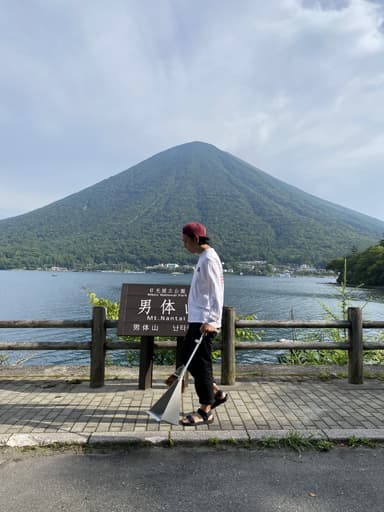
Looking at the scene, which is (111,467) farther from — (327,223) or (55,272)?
(327,223)

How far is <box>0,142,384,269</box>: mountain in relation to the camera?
139750 mm

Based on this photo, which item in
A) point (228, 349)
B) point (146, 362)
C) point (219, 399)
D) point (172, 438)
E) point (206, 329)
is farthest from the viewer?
point (228, 349)

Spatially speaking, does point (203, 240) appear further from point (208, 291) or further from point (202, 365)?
point (202, 365)

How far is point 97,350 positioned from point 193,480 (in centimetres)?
236

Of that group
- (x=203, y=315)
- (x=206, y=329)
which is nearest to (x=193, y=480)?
(x=206, y=329)

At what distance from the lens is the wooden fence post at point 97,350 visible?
15.0 ft

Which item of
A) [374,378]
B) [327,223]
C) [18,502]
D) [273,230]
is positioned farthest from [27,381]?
[327,223]

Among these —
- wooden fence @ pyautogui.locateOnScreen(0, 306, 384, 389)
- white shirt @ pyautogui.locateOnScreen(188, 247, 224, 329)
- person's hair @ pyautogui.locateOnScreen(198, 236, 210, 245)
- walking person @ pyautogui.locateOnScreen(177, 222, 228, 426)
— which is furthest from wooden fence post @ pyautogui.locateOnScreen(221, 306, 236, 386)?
person's hair @ pyautogui.locateOnScreen(198, 236, 210, 245)

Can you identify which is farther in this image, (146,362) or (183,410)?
(146,362)

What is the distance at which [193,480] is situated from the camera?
259 centimetres

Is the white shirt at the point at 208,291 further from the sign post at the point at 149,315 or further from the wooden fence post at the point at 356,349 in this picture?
the wooden fence post at the point at 356,349

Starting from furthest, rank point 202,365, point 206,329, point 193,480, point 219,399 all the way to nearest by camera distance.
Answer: point 219,399 → point 202,365 → point 206,329 → point 193,480

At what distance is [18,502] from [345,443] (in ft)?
8.32

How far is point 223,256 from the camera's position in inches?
5792
